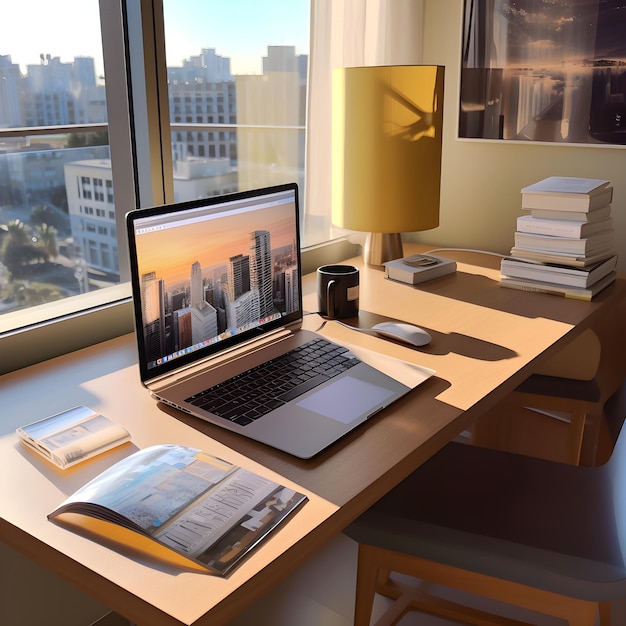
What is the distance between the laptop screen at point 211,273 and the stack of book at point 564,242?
666mm

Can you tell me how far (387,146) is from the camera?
183 cm

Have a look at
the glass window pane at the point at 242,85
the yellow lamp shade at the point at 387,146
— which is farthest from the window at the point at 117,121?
the yellow lamp shade at the point at 387,146

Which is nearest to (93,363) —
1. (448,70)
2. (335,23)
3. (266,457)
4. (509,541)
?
(266,457)

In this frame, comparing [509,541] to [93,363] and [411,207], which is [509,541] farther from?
[411,207]

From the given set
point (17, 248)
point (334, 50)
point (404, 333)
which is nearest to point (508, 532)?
point (404, 333)

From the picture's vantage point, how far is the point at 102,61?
5.79 feet

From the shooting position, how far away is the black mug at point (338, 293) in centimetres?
160

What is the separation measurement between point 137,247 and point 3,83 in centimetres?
188

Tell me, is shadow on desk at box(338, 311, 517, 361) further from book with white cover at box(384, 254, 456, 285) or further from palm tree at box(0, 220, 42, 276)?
palm tree at box(0, 220, 42, 276)

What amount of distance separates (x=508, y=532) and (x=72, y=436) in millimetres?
747

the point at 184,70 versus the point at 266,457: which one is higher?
the point at 184,70

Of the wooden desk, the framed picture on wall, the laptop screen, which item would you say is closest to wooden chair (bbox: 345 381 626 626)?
the wooden desk

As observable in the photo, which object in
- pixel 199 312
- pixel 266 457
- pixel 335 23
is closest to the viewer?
pixel 266 457

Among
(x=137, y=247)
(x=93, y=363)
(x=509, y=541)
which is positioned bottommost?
(x=509, y=541)
